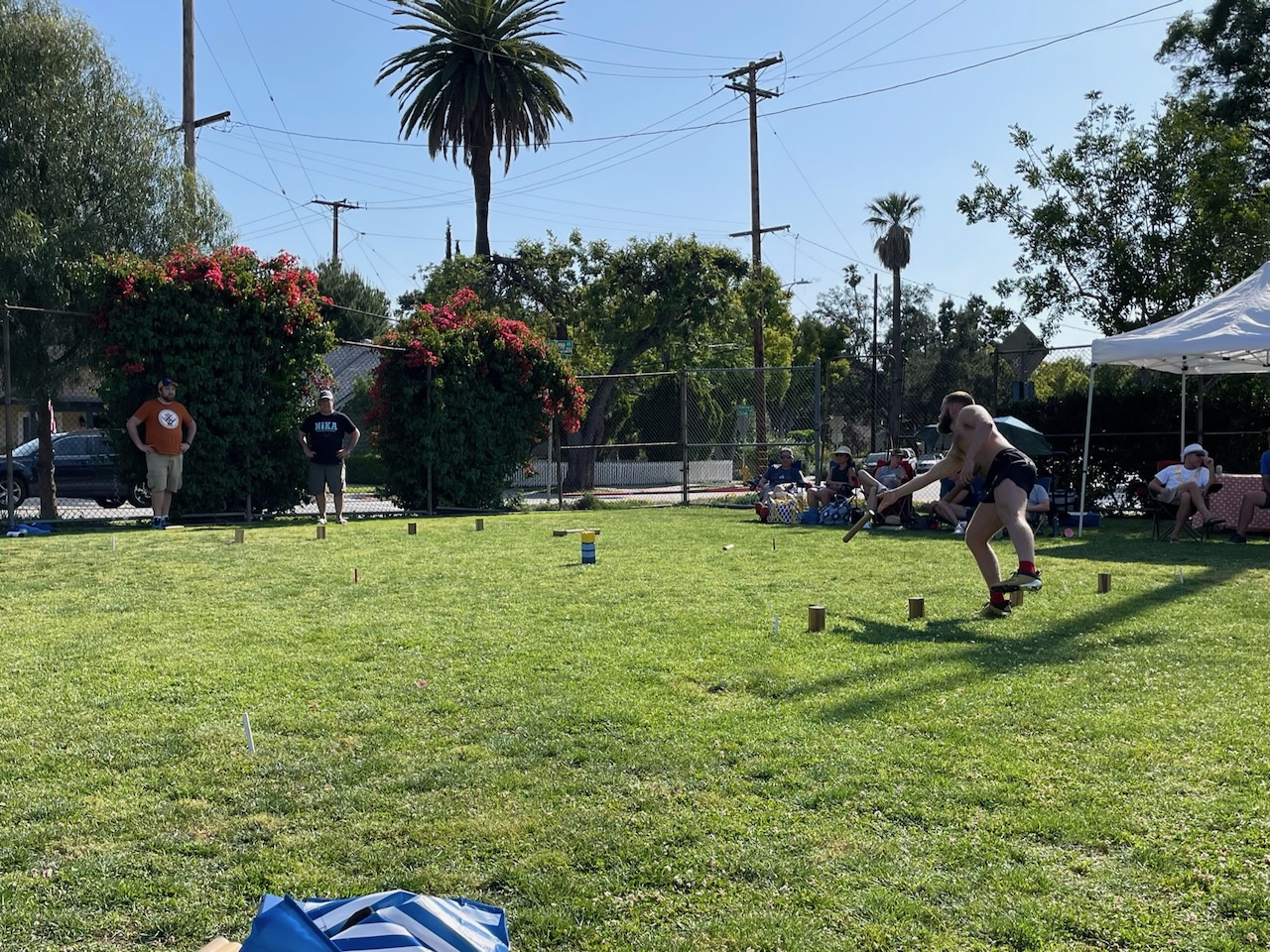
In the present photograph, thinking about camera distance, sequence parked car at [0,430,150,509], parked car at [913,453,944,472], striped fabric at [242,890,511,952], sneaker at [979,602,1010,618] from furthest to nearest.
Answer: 1. parked car at [913,453,944,472]
2. parked car at [0,430,150,509]
3. sneaker at [979,602,1010,618]
4. striped fabric at [242,890,511,952]

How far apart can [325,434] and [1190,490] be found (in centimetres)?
1160

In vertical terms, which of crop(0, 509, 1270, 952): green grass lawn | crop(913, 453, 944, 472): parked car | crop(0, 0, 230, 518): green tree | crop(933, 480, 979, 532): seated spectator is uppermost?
crop(0, 0, 230, 518): green tree

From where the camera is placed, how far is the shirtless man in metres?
7.80

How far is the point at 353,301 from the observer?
43750mm

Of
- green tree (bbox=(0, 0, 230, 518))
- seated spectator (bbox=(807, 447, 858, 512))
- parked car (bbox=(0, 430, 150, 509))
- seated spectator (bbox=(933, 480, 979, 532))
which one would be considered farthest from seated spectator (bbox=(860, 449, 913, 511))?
parked car (bbox=(0, 430, 150, 509))

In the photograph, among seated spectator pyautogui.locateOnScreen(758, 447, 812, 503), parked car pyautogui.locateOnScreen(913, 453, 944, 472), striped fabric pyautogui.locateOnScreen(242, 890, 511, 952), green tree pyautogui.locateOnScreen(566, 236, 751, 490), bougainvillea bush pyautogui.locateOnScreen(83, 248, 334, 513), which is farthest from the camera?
parked car pyautogui.locateOnScreen(913, 453, 944, 472)

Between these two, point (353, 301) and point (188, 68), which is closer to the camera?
point (188, 68)

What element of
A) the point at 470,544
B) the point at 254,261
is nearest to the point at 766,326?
the point at 254,261

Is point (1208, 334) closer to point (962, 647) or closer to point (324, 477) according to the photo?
point (962, 647)

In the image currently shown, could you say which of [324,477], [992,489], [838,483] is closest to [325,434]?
[324,477]

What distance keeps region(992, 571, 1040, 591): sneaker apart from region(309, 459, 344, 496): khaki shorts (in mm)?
10498

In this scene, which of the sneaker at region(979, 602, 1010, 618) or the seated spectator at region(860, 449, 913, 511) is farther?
the seated spectator at region(860, 449, 913, 511)

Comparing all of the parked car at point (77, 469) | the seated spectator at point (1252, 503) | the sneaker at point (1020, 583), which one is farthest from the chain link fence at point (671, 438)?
the sneaker at point (1020, 583)

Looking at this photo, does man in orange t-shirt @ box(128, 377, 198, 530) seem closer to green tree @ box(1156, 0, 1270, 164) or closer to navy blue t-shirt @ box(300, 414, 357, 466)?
navy blue t-shirt @ box(300, 414, 357, 466)
